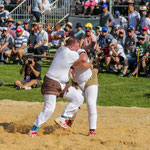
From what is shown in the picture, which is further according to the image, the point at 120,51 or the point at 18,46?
the point at 18,46

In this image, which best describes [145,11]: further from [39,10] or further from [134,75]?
[39,10]

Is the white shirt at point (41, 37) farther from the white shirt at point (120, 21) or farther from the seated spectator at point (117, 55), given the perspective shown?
the seated spectator at point (117, 55)

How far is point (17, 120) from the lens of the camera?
9.08m

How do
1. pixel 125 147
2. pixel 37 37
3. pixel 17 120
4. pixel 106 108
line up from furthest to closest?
pixel 37 37
pixel 106 108
pixel 17 120
pixel 125 147

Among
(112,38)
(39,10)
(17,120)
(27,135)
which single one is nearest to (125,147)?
(27,135)

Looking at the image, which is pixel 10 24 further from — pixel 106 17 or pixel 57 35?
pixel 106 17

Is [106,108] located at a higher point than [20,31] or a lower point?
lower

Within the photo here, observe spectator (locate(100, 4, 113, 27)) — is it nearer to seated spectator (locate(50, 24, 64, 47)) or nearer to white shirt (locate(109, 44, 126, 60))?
seated spectator (locate(50, 24, 64, 47))

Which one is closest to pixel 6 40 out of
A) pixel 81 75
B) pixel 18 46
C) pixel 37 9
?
pixel 18 46

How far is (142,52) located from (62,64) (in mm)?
8592

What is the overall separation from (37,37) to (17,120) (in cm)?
999

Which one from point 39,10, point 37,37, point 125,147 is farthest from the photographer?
point 39,10

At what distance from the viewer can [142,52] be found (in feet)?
49.5

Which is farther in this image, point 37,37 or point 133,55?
point 37,37
